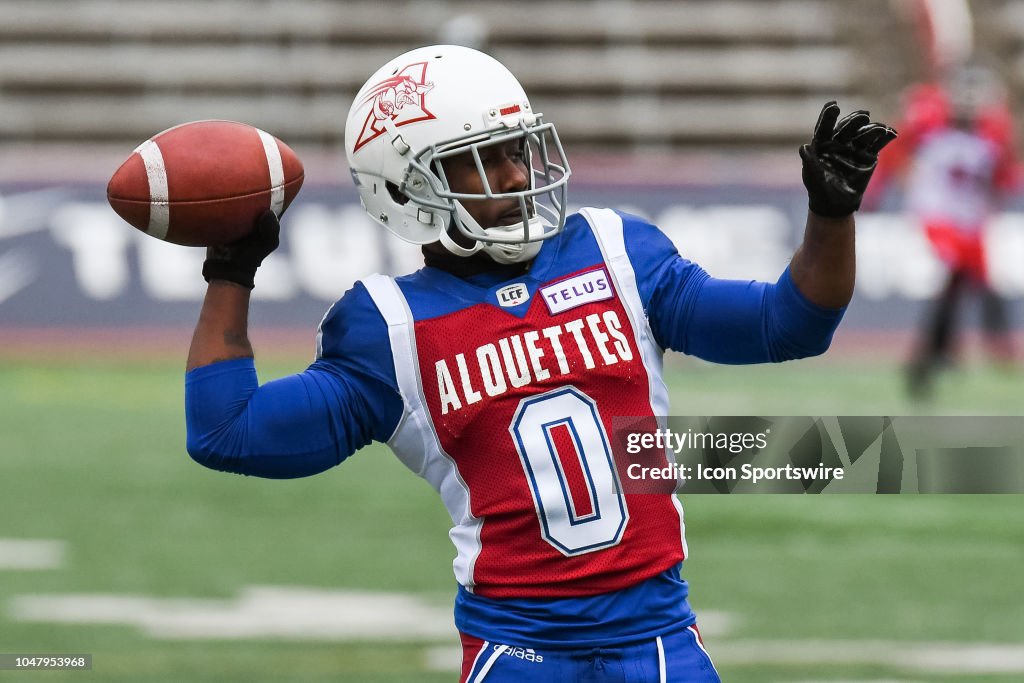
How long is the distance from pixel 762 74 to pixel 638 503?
1353 centimetres

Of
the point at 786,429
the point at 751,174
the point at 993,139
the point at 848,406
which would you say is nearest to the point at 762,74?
the point at 751,174

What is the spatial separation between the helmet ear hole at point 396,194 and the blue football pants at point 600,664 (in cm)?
77

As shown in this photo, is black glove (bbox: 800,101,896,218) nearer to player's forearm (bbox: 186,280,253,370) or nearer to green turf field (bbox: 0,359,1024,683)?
player's forearm (bbox: 186,280,253,370)

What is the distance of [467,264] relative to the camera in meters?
2.62

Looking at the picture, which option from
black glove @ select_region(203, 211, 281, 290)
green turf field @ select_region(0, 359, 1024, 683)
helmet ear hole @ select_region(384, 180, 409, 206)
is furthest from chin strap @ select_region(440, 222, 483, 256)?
green turf field @ select_region(0, 359, 1024, 683)

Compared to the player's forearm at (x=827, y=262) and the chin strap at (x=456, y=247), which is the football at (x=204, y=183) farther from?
the player's forearm at (x=827, y=262)

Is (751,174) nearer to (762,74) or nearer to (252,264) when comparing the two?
(762,74)

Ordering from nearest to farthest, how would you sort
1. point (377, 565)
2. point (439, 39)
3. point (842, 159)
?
1. point (842, 159)
2. point (377, 565)
3. point (439, 39)

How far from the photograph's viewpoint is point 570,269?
2562mm

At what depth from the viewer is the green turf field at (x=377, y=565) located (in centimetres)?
437

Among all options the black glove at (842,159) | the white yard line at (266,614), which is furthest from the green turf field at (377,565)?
the black glove at (842,159)

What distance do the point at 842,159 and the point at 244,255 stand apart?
0.97 metres

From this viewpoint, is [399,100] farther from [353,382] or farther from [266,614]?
[266,614]

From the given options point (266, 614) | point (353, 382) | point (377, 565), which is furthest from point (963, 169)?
point (353, 382)
